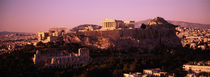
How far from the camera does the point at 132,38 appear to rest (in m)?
40.8

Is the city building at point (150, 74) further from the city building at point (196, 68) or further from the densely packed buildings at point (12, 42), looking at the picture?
the densely packed buildings at point (12, 42)

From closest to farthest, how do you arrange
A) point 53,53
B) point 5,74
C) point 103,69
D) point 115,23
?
point 5,74
point 103,69
point 53,53
point 115,23

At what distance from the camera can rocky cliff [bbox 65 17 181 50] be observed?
1473 inches

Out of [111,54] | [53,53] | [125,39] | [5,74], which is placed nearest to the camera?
[5,74]

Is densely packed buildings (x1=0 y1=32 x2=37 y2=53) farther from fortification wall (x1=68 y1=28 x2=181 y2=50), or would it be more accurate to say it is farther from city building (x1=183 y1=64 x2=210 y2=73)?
city building (x1=183 y1=64 x2=210 y2=73)

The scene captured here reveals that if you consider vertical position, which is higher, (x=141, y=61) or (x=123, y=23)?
(x=123, y=23)

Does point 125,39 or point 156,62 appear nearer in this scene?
point 156,62

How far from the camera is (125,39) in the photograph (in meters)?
40.2

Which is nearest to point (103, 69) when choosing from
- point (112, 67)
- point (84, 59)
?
point (112, 67)

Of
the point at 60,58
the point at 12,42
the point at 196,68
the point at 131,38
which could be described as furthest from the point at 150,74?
the point at 12,42

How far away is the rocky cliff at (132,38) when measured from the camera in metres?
37.4

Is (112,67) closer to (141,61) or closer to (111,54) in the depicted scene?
(141,61)

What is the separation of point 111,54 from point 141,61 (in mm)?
5057

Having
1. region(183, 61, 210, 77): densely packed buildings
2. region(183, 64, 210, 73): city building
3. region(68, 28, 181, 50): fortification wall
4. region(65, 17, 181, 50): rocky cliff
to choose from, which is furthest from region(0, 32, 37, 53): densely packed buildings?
region(183, 61, 210, 77): densely packed buildings
